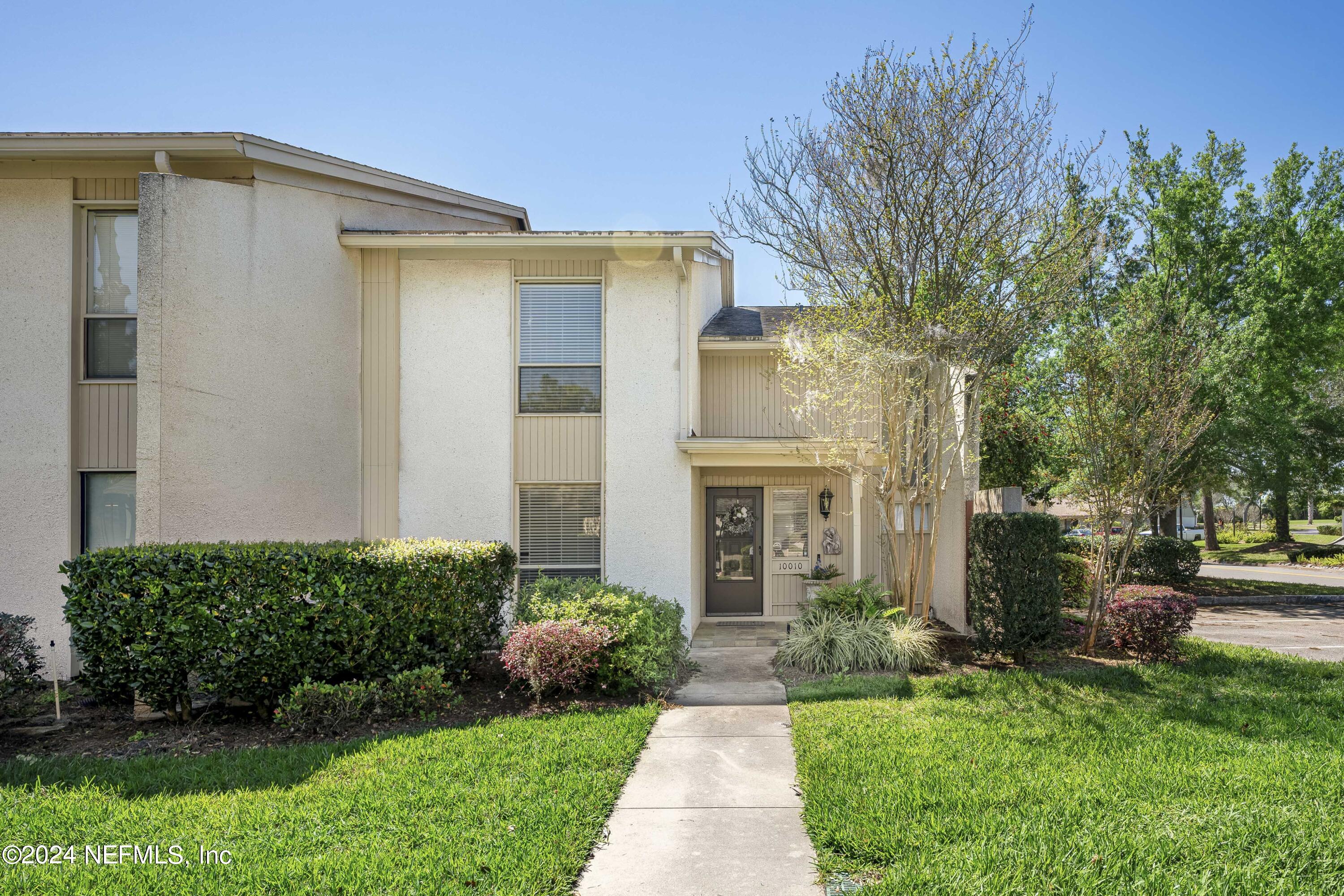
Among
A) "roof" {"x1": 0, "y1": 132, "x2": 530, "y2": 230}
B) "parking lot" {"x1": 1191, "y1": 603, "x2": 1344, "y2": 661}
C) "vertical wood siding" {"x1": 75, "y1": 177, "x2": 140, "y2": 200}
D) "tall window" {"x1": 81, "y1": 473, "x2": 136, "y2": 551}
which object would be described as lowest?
"parking lot" {"x1": 1191, "y1": 603, "x2": 1344, "y2": 661}

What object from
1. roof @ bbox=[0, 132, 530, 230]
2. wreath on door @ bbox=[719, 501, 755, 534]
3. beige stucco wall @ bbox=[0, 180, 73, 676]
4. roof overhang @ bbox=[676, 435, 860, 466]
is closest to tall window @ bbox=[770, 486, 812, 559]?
wreath on door @ bbox=[719, 501, 755, 534]

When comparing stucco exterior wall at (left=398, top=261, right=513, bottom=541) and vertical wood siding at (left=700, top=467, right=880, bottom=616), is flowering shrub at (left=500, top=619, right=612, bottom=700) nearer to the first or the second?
stucco exterior wall at (left=398, top=261, right=513, bottom=541)

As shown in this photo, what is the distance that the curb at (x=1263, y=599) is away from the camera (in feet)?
49.2

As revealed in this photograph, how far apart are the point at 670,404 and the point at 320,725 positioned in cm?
529

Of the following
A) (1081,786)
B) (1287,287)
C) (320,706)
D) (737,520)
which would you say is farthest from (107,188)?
(1287,287)

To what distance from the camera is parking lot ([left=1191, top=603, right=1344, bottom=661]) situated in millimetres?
9953

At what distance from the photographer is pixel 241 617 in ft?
20.3

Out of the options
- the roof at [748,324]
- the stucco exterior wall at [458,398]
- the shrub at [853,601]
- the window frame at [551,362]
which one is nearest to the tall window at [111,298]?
the stucco exterior wall at [458,398]

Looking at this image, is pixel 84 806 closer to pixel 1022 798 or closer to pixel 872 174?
pixel 1022 798

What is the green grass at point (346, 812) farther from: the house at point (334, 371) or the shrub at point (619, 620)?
the house at point (334, 371)

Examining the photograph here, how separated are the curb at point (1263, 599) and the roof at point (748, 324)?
10964 millimetres

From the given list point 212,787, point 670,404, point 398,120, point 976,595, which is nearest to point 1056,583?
point 976,595

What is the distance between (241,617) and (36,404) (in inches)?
181

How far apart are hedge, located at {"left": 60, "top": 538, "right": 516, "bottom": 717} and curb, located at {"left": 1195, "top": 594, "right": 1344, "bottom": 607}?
16060 mm
